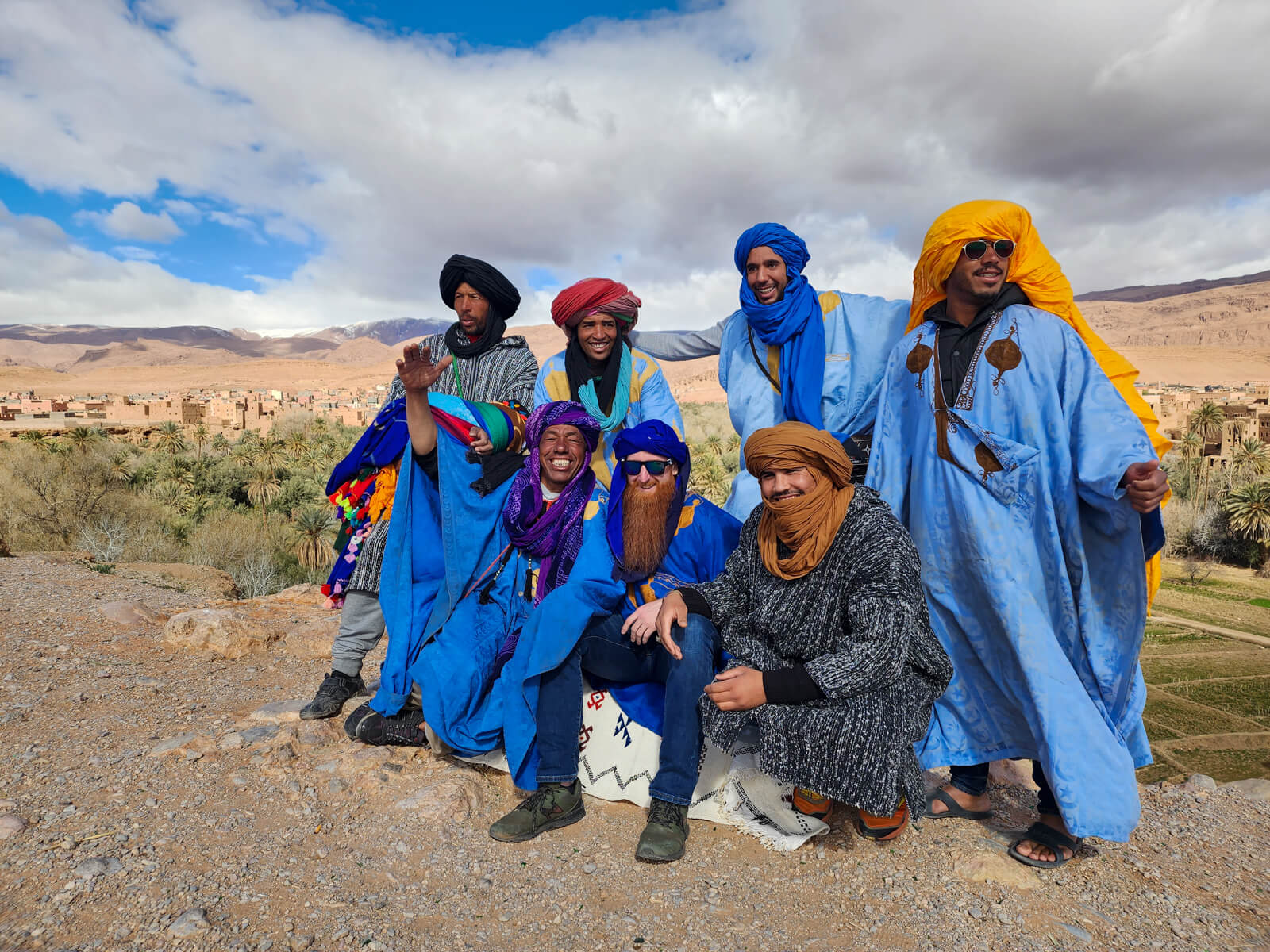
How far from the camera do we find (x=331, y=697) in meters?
3.48

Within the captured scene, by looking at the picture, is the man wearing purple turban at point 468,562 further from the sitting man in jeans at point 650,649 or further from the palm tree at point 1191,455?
the palm tree at point 1191,455

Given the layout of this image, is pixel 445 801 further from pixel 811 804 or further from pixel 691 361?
pixel 691 361

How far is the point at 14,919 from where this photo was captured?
197 centimetres

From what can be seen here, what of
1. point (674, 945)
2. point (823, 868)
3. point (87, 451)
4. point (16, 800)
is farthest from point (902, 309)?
point (87, 451)

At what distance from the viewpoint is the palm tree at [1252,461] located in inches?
1112

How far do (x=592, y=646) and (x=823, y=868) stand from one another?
3.56 feet

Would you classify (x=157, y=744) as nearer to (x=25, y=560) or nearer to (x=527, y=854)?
(x=527, y=854)

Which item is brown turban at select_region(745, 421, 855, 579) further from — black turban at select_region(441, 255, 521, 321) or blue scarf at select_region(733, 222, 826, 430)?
black turban at select_region(441, 255, 521, 321)

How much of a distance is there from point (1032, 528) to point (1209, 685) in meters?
20.5

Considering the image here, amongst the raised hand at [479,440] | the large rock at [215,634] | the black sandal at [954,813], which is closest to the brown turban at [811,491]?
the black sandal at [954,813]

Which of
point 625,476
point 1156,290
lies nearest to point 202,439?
point 625,476

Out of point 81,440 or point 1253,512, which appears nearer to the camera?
point 81,440

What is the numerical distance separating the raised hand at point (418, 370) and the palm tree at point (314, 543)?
1084 cm

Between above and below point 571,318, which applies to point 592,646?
below
